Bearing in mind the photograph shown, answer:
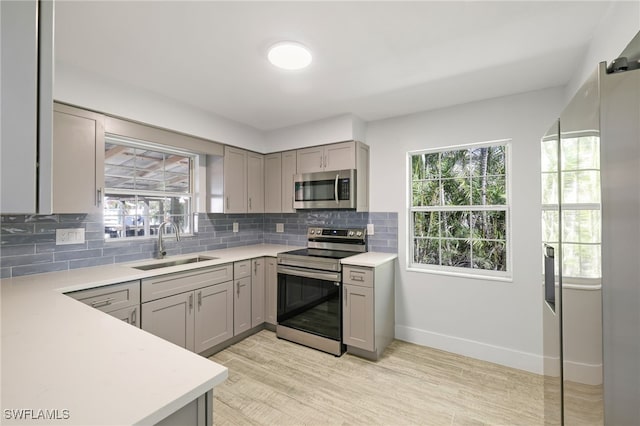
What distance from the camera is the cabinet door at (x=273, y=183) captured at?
144 inches

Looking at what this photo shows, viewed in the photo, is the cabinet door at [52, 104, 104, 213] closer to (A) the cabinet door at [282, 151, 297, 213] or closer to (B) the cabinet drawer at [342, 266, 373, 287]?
(A) the cabinet door at [282, 151, 297, 213]

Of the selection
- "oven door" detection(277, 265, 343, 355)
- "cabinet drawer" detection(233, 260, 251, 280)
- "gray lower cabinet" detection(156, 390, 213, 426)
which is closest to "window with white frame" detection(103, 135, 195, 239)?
"cabinet drawer" detection(233, 260, 251, 280)

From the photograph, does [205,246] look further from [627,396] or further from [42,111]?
[627,396]

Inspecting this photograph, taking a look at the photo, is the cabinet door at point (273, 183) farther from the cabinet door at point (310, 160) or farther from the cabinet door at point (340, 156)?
the cabinet door at point (340, 156)

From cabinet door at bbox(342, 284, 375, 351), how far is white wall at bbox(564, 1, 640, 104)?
2.19 meters

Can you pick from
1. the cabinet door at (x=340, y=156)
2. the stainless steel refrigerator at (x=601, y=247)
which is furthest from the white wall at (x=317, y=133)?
the stainless steel refrigerator at (x=601, y=247)

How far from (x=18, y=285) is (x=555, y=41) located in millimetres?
3702

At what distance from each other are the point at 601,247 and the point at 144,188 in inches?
129

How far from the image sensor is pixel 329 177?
10.5 feet

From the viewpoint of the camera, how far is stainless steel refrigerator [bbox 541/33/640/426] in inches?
30.6

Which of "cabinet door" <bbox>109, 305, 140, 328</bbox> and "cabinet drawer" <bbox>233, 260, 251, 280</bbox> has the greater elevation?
"cabinet drawer" <bbox>233, 260, 251, 280</bbox>

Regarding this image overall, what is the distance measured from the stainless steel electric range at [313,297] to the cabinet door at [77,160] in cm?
175

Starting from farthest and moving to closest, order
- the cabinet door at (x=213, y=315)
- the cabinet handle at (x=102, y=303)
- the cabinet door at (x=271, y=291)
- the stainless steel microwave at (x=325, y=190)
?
the cabinet door at (x=271, y=291), the stainless steel microwave at (x=325, y=190), the cabinet door at (x=213, y=315), the cabinet handle at (x=102, y=303)

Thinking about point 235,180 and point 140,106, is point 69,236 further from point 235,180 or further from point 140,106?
point 235,180
